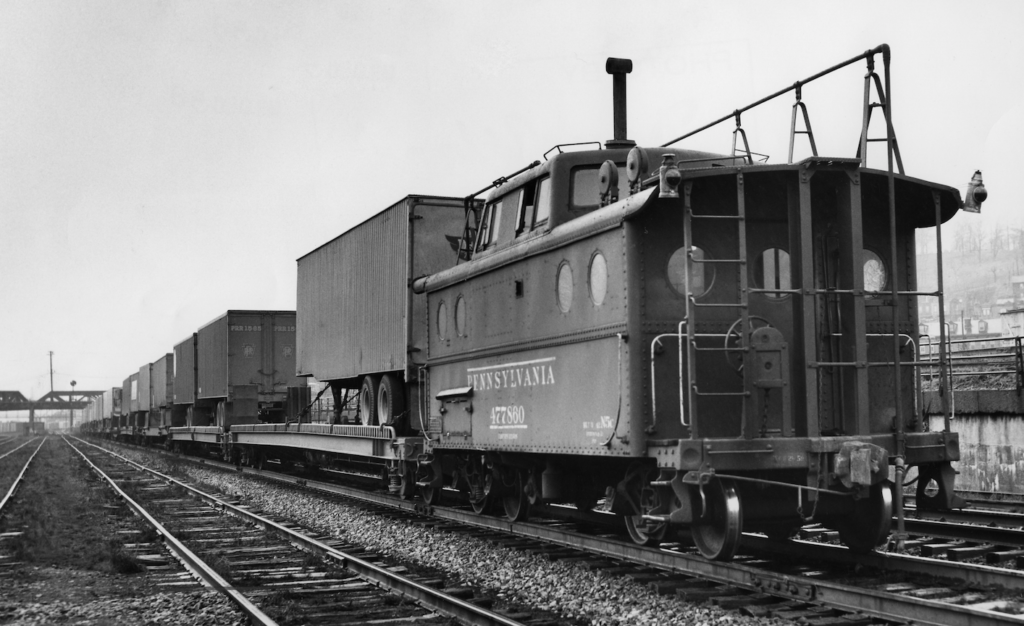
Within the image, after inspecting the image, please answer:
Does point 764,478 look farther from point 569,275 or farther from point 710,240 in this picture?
point 569,275

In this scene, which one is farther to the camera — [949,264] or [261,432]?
[949,264]

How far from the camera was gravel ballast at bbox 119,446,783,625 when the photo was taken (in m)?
7.35

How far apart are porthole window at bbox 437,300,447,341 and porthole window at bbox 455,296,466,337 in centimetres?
49

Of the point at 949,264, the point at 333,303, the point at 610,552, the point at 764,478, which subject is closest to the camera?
the point at 764,478

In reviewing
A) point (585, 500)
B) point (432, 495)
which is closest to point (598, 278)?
point (585, 500)

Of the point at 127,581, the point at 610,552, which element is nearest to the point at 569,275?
the point at 610,552

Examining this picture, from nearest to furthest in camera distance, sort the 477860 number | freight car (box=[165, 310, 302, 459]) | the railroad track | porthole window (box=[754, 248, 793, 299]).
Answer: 1. the railroad track
2. porthole window (box=[754, 248, 793, 299])
3. the 477860 number
4. freight car (box=[165, 310, 302, 459])

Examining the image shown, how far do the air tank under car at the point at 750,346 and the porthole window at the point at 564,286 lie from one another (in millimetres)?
21

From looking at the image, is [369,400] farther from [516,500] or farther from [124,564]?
[124,564]

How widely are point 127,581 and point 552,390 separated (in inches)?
180

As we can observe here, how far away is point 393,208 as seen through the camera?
53.9ft

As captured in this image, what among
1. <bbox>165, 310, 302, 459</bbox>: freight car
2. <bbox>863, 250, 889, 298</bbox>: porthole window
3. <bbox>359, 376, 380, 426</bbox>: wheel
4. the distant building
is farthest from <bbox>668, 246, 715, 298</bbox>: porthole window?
<bbox>165, 310, 302, 459</bbox>: freight car

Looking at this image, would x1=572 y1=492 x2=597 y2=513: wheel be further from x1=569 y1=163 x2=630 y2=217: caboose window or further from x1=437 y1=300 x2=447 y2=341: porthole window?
x1=437 y1=300 x2=447 y2=341: porthole window

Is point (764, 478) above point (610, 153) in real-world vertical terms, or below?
below
